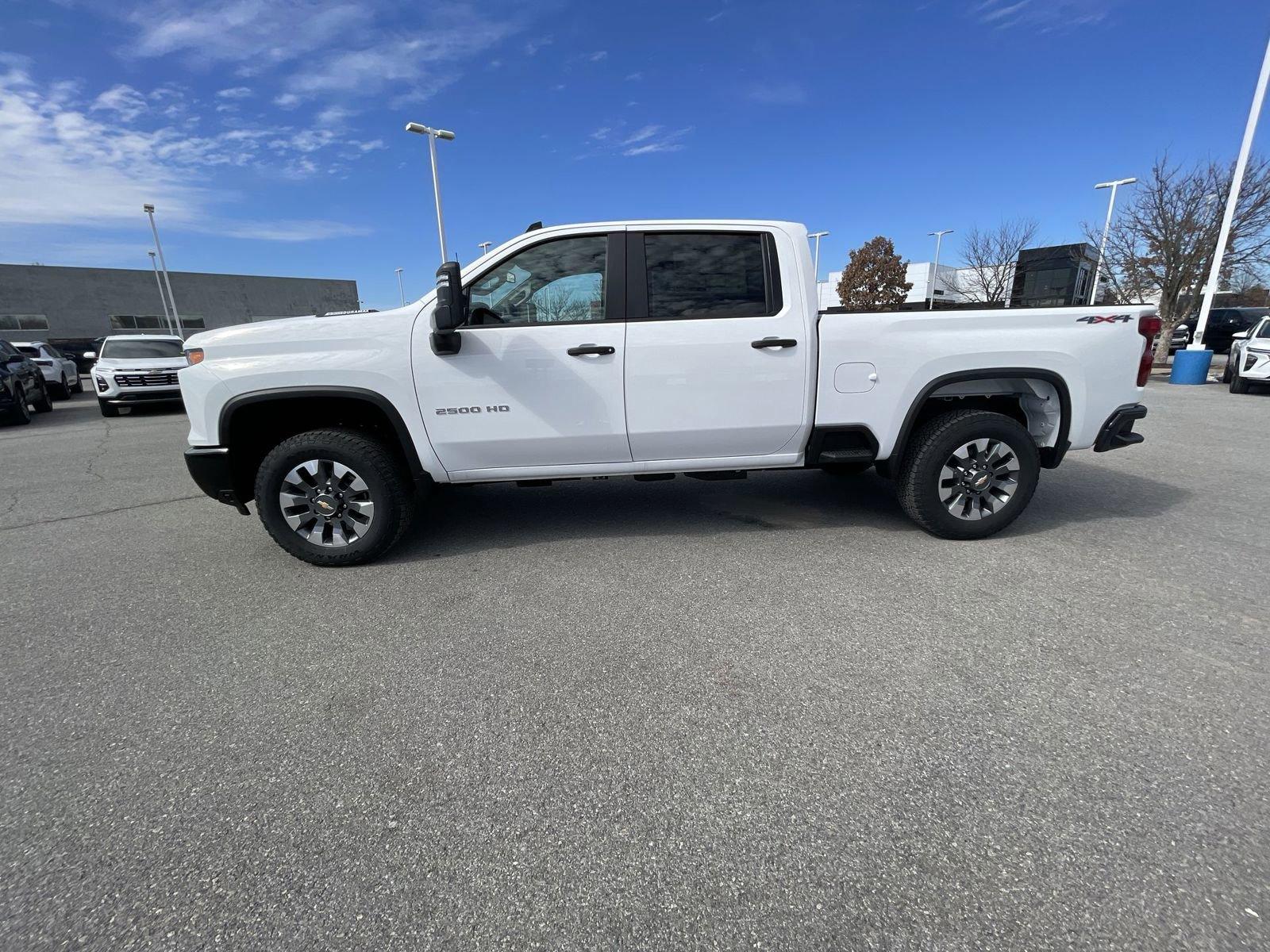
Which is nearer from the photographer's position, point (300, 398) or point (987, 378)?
point (300, 398)

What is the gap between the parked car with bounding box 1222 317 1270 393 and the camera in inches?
471

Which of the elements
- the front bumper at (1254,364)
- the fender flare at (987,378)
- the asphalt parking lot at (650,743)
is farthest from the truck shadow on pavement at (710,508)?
the front bumper at (1254,364)

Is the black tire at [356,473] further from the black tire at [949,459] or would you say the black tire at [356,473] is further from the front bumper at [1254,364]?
the front bumper at [1254,364]

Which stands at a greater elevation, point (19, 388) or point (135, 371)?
point (135, 371)

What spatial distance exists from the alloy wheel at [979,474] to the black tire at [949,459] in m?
0.01

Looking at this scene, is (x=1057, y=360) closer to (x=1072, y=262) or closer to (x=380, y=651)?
(x=380, y=651)

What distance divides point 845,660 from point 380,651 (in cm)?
220

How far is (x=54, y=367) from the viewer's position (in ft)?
55.4

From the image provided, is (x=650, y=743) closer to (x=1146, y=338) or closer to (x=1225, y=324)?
(x=1146, y=338)

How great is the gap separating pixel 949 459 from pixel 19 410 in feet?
53.5

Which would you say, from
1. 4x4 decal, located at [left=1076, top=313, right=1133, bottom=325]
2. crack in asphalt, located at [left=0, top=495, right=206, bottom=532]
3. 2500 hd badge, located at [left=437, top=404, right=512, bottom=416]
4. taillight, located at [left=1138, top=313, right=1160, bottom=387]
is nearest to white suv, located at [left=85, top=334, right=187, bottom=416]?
crack in asphalt, located at [left=0, top=495, right=206, bottom=532]

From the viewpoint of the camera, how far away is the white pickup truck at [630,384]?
144 inches

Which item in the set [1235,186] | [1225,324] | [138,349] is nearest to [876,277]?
[1225,324]

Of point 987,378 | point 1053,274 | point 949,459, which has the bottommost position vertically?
point 949,459
